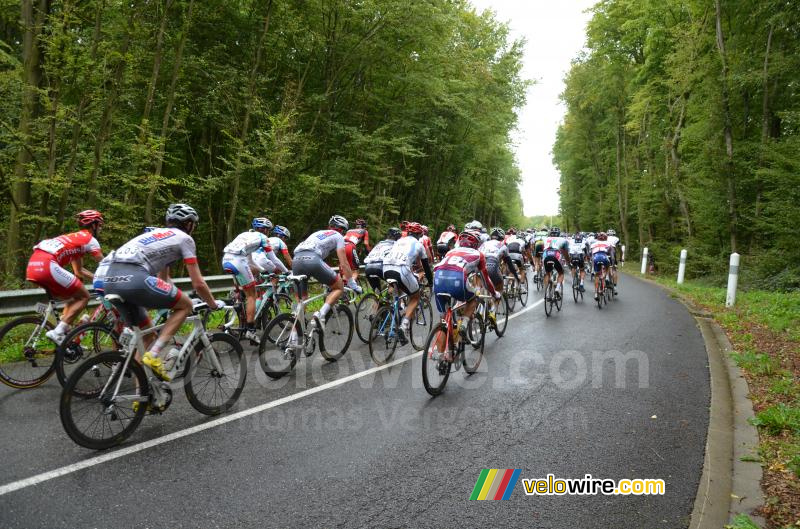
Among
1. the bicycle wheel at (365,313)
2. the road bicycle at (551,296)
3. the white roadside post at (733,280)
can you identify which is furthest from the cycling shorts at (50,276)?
the white roadside post at (733,280)

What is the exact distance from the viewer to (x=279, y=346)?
6039mm

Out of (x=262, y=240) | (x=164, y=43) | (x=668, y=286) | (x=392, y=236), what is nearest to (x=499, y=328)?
(x=392, y=236)

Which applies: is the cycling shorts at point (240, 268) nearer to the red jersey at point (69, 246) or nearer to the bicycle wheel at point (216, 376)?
the red jersey at point (69, 246)

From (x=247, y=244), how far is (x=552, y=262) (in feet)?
26.4

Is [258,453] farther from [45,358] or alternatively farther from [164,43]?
[164,43]

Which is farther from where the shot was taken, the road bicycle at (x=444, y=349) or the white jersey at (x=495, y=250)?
the white jersey at (x=495, y=250)

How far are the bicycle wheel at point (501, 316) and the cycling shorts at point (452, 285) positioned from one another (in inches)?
113

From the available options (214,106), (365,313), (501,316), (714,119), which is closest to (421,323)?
(365,313)

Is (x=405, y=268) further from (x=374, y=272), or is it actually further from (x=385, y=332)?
(x=374, y=272)

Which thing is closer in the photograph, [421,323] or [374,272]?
[374,272]

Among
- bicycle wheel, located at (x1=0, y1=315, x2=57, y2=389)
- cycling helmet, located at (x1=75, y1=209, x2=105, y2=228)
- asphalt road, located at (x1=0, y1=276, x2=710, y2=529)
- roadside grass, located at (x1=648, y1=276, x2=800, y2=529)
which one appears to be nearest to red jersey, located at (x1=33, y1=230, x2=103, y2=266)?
cycling helmet, located at (x1=75, y1=209, x2=105, y2=228)

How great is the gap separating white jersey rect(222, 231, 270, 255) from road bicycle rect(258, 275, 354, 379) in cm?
128

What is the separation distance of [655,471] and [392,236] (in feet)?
25.3

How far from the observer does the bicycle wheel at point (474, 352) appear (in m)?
6.59
